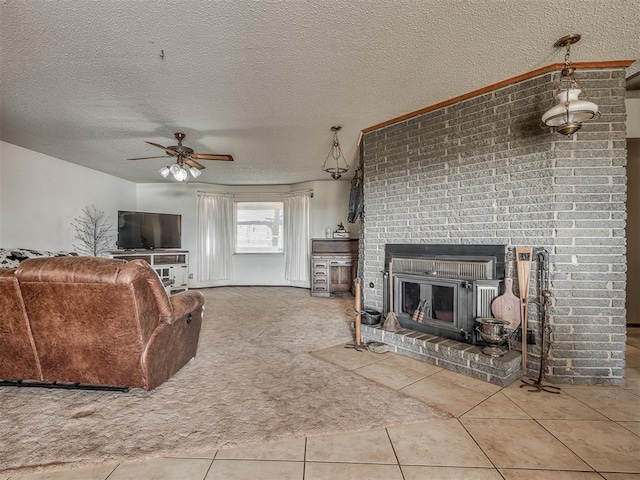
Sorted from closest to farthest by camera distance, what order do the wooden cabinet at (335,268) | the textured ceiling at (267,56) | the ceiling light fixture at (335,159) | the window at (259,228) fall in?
the textured ceiling at (267,56) → the ceiling light fixture at (335,159) → the wooden cabinet at (335,268) → the window at (259,228)

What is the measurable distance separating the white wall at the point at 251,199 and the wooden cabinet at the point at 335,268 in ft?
2.12

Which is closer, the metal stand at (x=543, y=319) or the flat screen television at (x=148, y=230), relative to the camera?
the metal stand at (x=543, y=319)

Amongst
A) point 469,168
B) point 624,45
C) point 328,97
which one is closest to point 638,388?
point 469,168

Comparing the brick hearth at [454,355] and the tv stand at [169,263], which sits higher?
the tv stand at [169,263]

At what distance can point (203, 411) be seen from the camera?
5.90 ft

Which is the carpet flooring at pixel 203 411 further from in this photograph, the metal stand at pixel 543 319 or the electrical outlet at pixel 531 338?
the electrical outlet at pixel 531 338

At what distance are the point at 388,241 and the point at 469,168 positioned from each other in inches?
43.0

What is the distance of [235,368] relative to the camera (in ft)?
8.02

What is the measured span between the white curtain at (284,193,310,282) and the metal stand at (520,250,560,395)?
4670 mm

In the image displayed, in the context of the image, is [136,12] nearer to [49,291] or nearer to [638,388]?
[49,291]

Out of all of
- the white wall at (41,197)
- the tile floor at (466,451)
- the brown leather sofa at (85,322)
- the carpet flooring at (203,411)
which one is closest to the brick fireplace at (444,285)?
the tile floor at (466,451)

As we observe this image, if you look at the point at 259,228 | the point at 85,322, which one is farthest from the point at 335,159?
the point at 85,322

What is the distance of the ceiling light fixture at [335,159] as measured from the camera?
3.46m

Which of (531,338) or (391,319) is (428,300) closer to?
(391,319)
